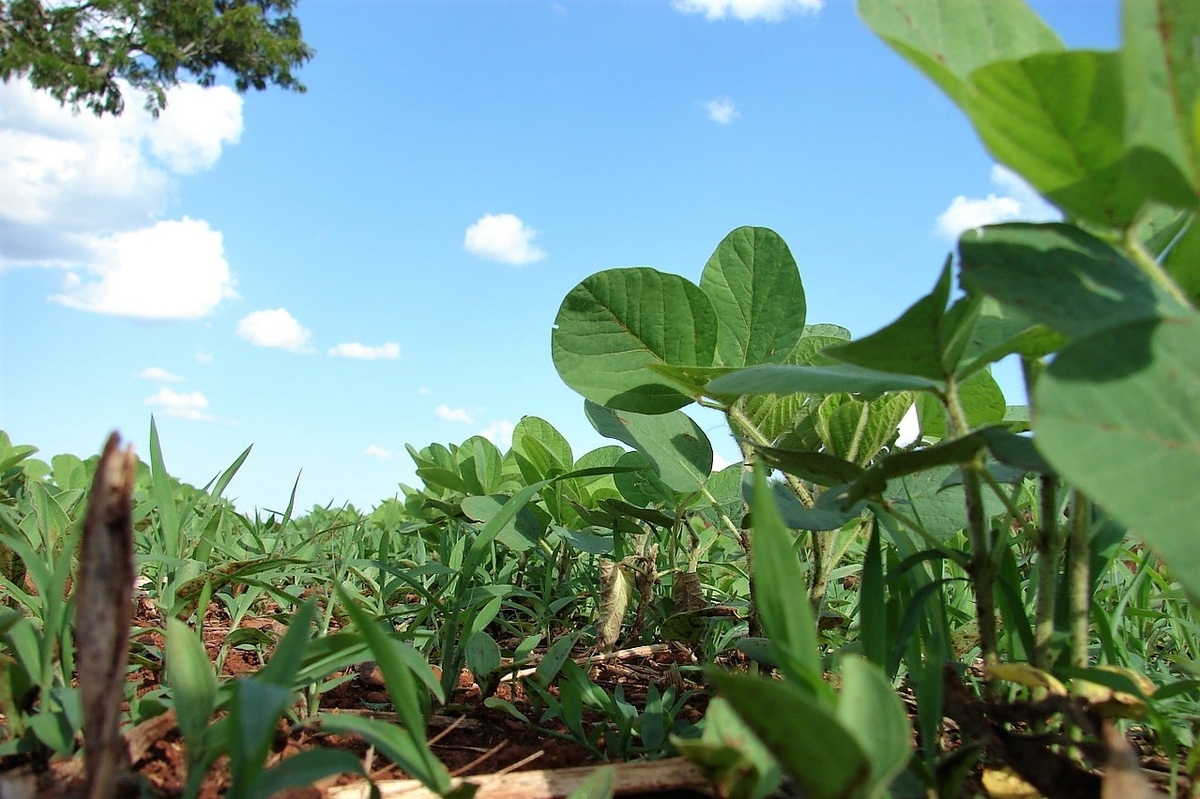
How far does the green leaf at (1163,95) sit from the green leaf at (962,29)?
0.54 feet

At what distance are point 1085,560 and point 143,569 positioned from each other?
191 cm

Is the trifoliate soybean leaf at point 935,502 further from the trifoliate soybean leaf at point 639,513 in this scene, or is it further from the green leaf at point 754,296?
the trifoliate soybean leaf at point 639,513

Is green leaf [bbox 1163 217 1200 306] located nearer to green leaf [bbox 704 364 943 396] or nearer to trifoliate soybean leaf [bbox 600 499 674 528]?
green leaf [bbox 704 364 943 396]

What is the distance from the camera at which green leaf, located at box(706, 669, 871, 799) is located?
0.59 meters

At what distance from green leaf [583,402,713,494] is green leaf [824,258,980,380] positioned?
2.27ft

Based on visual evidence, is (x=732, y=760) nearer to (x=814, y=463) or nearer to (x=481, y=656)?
(x=814, y=463)

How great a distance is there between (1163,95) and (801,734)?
494 millimetres

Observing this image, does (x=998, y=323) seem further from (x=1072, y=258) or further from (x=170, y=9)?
(x=170, y=9)

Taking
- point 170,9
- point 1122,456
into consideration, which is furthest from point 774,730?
point 170,9

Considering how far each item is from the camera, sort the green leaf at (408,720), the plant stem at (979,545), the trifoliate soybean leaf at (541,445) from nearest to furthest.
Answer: the green leaf at (408,720), the plant stem at (979,545), the trifoliate soybean leaf at (541,445)

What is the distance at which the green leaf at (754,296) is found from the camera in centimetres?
137

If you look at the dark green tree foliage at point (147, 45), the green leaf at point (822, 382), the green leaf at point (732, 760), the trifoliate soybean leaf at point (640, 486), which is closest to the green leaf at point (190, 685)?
the green leaf at point (732, 760)

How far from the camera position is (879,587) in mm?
981

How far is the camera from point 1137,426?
63 cm
